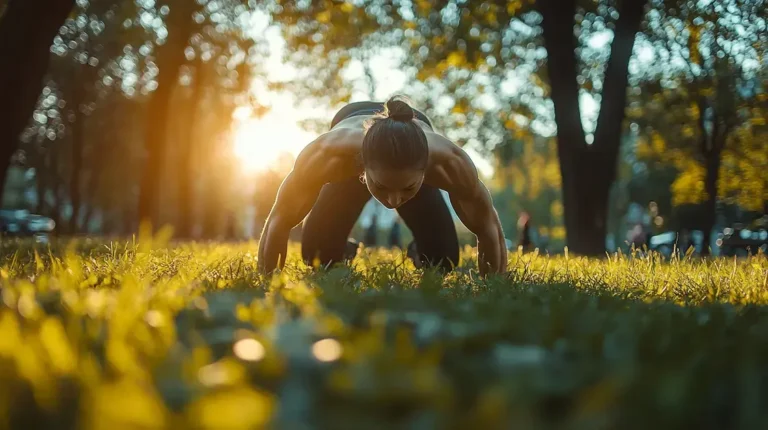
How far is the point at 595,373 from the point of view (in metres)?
1.47

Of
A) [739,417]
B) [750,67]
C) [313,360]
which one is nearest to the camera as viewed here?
[739,417]

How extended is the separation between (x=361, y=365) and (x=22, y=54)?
25.5ft

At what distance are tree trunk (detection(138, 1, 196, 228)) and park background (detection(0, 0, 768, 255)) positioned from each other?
6 cm

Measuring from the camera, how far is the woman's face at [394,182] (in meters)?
4.65

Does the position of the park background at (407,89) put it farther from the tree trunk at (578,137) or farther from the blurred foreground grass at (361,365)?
the blurred foreground grass at (361,365)

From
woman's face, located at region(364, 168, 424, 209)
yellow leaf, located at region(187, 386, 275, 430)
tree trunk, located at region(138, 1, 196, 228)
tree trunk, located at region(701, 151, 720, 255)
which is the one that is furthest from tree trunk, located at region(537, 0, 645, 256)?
tree trunk, located at region(701, 151, 720, 255)

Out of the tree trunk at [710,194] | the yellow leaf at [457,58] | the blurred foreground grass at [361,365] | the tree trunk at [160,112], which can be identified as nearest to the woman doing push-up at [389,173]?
the blurred foreground grass at [361,365]

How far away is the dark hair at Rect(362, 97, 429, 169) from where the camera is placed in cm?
461

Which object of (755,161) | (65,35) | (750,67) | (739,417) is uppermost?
(65,35)

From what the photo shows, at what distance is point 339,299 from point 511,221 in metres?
75.2

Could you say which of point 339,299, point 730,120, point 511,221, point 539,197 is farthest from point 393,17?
point 511,221

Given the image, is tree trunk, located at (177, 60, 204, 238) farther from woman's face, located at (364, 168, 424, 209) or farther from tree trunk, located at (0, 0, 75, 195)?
woman's face, located at (364, 168, 424, 209)

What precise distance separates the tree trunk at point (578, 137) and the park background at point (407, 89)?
0.09ft

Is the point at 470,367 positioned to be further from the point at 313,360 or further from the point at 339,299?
the point at 339,299
